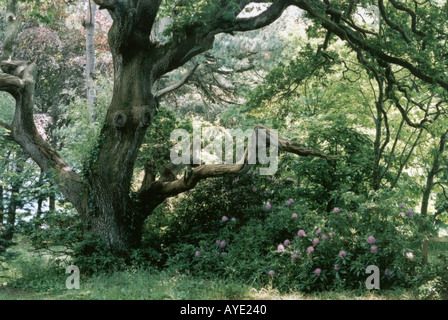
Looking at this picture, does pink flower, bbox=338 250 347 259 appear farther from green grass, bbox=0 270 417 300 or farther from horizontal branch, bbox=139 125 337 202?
horizontal branch, bbox=139 125 337 202

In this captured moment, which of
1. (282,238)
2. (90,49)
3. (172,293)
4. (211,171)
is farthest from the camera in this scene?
(90,49)

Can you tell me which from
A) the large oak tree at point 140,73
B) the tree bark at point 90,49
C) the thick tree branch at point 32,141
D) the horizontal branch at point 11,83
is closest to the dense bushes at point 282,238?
the large oak tree at point 140,73

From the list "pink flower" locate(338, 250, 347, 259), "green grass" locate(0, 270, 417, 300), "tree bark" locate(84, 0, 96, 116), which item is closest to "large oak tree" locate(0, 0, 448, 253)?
"green grass" locate(0, 270, 417, 300)

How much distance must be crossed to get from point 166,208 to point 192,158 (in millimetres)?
1451

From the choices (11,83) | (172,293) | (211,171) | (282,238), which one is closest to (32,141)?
(11,83)

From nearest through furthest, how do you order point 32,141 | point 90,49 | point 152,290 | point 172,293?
point 172,293 < point 152,290 < point 32,141 < point 90,49

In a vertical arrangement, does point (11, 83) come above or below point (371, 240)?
above

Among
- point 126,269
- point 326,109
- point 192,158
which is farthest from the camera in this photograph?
point 326,109

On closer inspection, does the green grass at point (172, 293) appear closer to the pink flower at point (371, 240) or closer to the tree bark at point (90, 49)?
the pink flower at point (371, 240)

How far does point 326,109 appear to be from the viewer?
12.7 metres

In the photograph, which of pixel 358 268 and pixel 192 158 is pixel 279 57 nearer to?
pixel 192 158

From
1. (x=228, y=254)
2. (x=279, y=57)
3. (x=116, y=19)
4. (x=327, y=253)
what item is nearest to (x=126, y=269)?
(x=228, y=254)

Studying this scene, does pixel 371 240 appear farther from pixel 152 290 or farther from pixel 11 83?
pixel 11 83

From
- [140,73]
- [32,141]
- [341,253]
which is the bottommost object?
[341,253]
